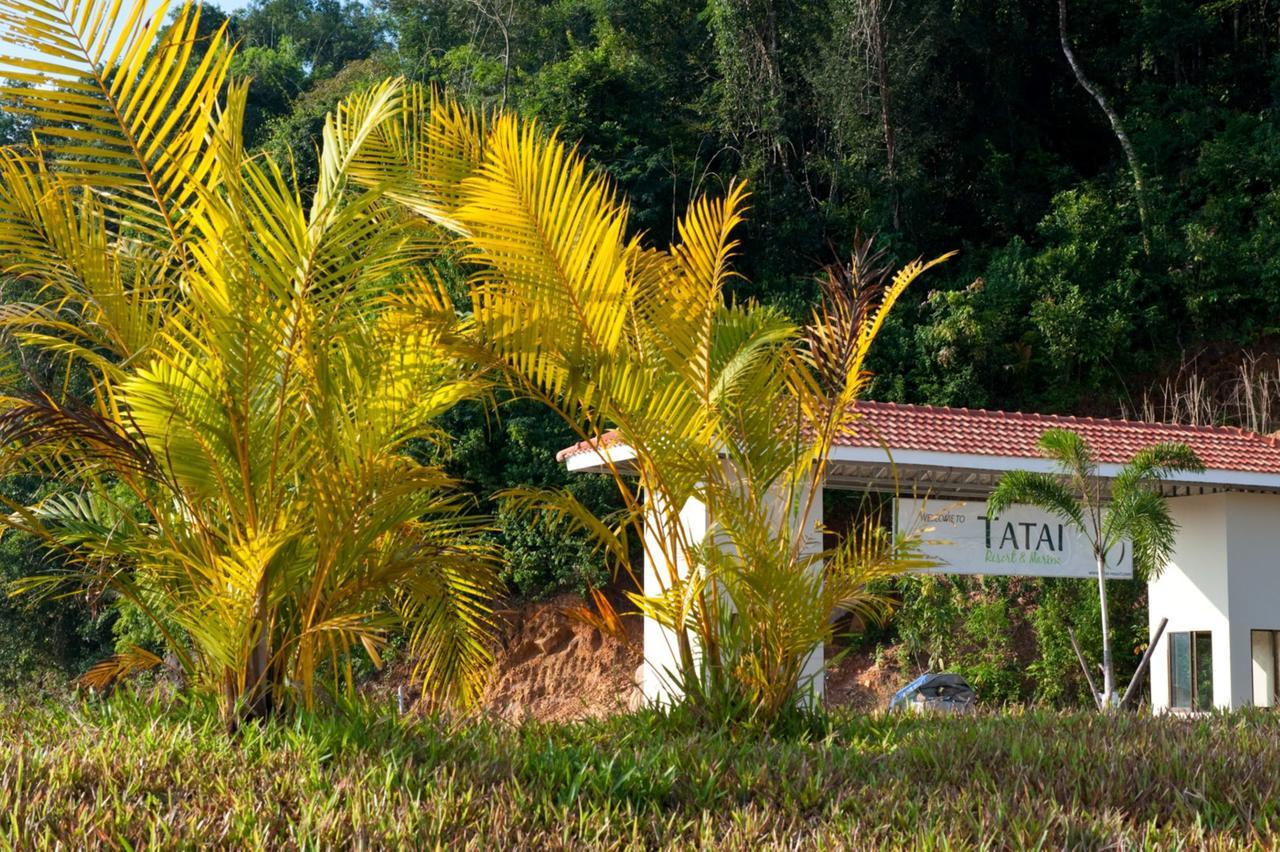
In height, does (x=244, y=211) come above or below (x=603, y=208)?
below

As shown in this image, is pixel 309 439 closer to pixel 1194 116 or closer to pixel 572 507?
pixel 572 507

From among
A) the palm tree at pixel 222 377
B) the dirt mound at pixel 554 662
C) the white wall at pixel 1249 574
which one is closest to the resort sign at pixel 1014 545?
the white wall at pixel 1249 574

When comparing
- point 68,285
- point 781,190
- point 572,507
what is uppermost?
point 781,190

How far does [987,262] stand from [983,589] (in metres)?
7.43

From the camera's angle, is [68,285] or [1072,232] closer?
[68,285]

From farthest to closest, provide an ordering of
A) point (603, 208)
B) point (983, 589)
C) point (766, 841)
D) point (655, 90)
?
1. point (655, 90)
2. point (983, 589)
3. point (603, 208)
4. point (766, 841)

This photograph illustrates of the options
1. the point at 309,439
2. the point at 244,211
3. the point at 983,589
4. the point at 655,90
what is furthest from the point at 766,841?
the point at 655,90

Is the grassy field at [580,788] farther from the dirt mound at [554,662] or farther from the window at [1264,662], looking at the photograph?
the dirt mound at [554,662]

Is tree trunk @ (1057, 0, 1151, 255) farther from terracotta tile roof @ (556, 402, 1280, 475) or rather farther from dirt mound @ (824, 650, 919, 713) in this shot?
terracotta tile roof @ (556, 402, 1280, 475)

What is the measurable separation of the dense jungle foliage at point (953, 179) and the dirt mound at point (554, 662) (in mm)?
655

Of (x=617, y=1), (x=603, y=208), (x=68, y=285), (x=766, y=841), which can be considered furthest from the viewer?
(x=617, y=1)

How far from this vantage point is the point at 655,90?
2648 cm

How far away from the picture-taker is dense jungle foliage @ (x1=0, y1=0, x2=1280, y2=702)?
75.6 ft

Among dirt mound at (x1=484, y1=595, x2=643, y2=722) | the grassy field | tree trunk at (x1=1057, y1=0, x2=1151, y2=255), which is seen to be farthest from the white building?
tree trunk at (x1=1057, y1=0, x2=1151, y2=255)
